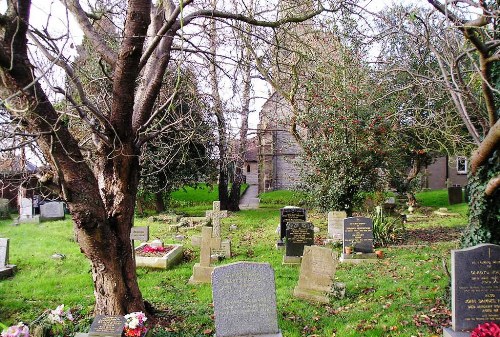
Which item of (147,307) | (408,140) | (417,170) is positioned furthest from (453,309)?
(417,170)

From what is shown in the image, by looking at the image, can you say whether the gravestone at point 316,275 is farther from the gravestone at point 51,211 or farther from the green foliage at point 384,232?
the gravestone at point 51,211

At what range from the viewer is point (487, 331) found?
519 cm

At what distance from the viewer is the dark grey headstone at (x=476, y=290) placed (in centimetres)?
579

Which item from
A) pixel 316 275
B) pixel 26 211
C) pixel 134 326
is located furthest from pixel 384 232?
pixel 26 211

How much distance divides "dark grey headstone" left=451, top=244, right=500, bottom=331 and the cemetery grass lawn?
0.55 meters

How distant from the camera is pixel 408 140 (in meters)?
21.1

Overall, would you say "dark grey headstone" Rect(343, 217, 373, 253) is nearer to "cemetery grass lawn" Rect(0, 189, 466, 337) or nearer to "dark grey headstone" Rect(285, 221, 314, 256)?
"cemetery grass lawn" Rect(0, 189, 466, 337)

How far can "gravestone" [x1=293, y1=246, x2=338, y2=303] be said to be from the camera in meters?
8.11

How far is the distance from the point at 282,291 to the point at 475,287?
3762 mm

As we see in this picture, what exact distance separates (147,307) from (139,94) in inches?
136

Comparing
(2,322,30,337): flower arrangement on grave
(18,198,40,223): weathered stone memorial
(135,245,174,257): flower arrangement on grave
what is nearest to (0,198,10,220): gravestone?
(18,198,40,223): weathered stone memorial

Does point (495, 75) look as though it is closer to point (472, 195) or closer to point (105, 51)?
point (472, 195)

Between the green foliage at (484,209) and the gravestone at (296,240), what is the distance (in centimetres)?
507

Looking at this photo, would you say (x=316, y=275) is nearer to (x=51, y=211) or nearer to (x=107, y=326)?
(x=107, y=326)
